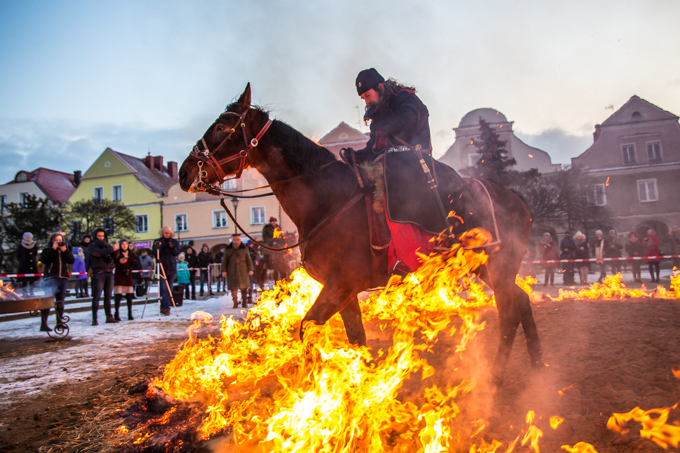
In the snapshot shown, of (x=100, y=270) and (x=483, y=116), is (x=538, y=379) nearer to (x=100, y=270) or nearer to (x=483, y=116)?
(x=100, y=270)

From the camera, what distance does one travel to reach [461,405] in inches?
120

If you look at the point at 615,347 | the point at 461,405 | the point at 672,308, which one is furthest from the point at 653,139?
the point at 461,405

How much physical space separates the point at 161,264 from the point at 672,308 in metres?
11.2

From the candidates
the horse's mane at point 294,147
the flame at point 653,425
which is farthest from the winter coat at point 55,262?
the flame at point 653,425

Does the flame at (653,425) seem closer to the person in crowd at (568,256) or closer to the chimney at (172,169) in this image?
the person in crowd at (568,256)

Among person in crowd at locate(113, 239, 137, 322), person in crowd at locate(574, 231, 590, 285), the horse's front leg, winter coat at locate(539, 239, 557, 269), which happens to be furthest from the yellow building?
the horse's front leg

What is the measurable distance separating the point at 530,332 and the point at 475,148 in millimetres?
26930

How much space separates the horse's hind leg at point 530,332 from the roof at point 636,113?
33.2 metres

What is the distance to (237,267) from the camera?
40.2 ft

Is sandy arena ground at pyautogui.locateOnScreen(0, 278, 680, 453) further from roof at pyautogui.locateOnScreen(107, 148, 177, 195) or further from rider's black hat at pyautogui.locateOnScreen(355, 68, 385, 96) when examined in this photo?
roof at pyautogui.locateOnScreen(107, 148, 177, 195)

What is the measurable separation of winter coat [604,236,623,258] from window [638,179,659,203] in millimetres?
17812

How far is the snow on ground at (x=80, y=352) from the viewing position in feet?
15.2

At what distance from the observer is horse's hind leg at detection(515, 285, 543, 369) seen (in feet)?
12.6

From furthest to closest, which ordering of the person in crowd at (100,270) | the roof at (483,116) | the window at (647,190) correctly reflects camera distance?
the roof at (483,116)
the window at (647,190)
the person in crowd at (100,270)
